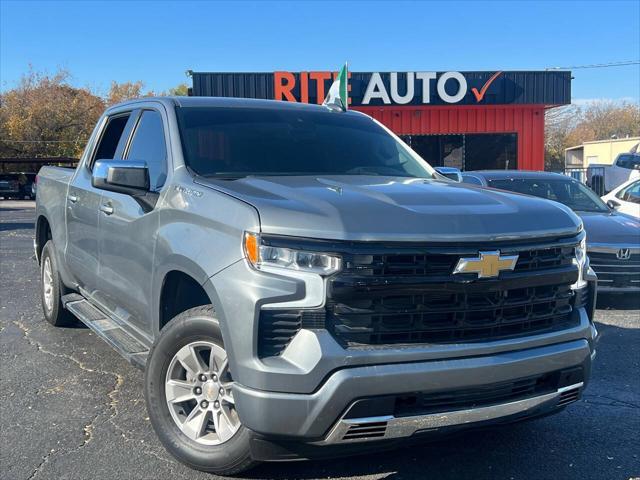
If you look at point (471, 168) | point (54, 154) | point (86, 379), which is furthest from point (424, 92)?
point (54, 154)

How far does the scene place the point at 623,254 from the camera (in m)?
7.19

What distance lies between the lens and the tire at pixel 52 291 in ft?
19.1

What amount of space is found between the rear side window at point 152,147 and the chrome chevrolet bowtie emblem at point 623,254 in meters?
5.38

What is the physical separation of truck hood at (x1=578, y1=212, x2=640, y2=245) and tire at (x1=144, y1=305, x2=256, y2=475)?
5473 mm

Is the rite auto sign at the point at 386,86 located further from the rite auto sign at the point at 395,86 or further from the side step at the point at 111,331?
the side step at the point at 111,331

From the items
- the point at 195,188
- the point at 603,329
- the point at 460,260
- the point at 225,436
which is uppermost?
the point at 195,188

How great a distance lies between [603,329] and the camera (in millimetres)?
6375

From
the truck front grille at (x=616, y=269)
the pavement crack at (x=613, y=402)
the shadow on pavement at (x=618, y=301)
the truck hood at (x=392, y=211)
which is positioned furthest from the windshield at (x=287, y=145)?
the shadow on pavement at (x=618, y=301)

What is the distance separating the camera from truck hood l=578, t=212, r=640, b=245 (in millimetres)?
7289

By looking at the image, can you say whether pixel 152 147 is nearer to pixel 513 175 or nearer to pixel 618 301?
pixel 513 175

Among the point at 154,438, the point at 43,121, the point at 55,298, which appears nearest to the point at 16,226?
the point at 55,298

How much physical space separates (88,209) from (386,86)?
1883 centimetres

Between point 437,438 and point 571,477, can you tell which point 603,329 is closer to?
point 571,477

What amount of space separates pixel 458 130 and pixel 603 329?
707 inches
